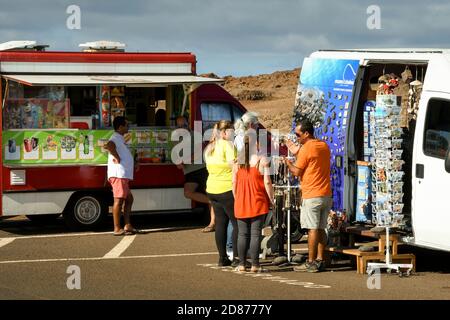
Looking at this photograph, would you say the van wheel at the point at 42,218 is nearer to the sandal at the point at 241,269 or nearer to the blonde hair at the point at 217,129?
the blonde hair at the point at 217,129

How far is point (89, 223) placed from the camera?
1838 cm

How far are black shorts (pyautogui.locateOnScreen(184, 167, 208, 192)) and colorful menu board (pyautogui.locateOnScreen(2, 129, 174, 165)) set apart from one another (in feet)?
1.70

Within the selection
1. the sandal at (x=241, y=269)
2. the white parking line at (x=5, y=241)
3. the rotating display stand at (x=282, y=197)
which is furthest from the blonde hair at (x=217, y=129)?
the white parking line at (x=5, y=241)

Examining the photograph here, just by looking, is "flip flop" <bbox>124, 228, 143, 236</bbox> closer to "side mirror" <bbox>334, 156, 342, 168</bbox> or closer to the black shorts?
the black shorts

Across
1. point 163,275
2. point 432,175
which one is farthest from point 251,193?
point 432,175

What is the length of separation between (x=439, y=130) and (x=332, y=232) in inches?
82.7

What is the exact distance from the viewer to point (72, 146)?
18094 millimetres

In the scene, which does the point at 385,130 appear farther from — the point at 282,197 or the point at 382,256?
the point at 282,197

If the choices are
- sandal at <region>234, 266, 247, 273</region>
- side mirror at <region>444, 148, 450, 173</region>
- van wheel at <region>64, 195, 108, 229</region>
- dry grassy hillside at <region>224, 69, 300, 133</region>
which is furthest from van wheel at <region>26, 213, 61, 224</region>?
dry grassy hillside at <region>224, 69, 300, 133</region>

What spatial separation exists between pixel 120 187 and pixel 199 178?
1546 mm

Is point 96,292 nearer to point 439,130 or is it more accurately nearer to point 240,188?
point 240,188

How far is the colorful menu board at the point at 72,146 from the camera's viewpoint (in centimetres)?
1773
